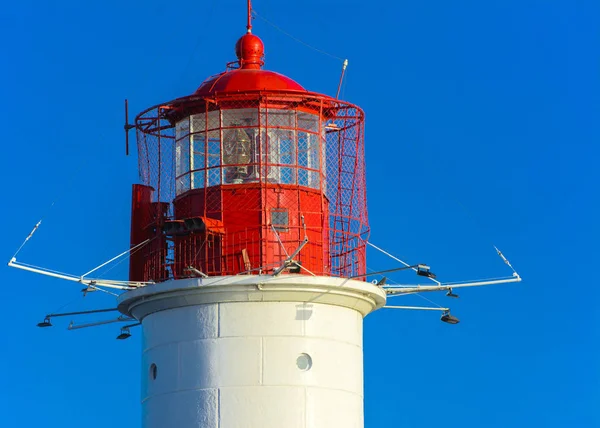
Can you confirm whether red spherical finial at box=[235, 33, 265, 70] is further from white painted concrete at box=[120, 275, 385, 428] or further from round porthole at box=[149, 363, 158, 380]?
round porthole at box=[149, 363, 158, 380]

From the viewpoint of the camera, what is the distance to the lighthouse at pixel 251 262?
32906mm

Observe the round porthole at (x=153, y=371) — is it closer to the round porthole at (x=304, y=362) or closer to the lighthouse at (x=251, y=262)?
the lighthouse at (x=251, y=262)

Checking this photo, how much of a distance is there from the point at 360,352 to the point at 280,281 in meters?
2.94

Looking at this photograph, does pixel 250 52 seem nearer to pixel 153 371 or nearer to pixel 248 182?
pixel 248 182

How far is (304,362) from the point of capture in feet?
109

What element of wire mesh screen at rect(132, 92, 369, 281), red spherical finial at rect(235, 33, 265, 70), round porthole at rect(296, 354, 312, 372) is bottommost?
round porthole at rect(296, 354, 312, 372)

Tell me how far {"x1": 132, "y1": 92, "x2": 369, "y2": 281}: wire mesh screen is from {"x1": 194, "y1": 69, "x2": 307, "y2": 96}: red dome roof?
31cm

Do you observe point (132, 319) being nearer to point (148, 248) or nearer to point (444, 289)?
point (148, 248)

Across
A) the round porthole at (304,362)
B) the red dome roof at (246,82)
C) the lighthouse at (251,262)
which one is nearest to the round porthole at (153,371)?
the lighthouse at (251,262)

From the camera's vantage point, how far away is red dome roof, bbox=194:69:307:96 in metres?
34.0

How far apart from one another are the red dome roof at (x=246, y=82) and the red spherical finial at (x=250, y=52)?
1.95ft

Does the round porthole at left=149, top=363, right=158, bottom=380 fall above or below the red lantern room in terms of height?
below

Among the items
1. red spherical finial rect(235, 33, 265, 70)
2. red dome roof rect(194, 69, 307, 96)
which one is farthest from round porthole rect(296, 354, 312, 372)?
red spherical finial rect(235, 33, 265, 70)

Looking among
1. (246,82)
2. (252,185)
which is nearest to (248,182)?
(252,185)
